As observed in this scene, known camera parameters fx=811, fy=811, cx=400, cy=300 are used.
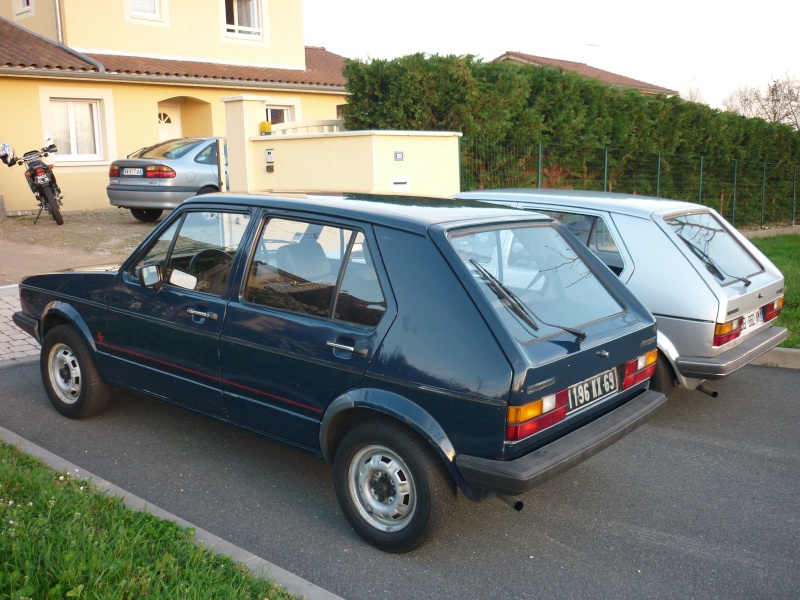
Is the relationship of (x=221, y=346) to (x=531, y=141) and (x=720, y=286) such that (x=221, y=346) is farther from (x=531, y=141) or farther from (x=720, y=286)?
(x=531, y=141)

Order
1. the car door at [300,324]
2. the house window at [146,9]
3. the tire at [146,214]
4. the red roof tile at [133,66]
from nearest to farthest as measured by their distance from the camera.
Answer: the car door at [300,324] < the tire at [146,214] < the red roof tile at [133,66] < the house window at [146,9]

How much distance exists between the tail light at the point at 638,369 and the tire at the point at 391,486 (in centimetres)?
126

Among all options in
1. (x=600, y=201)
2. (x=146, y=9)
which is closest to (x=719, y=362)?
(x=600, y=201)

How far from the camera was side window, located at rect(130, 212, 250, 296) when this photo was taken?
15.9 feet

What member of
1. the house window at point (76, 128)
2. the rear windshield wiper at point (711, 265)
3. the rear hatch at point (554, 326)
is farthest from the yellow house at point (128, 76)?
the rear hatch at point (554, 326)

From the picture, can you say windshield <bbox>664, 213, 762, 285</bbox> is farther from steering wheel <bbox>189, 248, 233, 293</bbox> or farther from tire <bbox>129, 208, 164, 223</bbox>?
tire <bbox>129, 208, 164, 223</bbox>

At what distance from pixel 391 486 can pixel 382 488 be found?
6cm

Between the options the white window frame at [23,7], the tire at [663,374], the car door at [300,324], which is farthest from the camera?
the white window frame at [23,7]

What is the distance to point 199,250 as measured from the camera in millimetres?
5062

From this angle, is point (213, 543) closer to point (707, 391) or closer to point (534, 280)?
point (534, 280)

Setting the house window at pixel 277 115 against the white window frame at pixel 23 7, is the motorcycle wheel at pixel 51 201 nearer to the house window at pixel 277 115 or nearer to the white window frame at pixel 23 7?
the white window frame at pixel 23 7

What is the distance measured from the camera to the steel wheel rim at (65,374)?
18.9 ft

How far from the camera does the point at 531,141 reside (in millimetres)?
13773

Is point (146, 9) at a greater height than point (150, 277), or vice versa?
point (146, 9)
